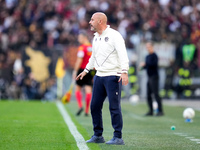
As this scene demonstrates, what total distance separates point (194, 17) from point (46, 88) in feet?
27.1

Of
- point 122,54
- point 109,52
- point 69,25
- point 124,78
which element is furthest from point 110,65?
point 69,25

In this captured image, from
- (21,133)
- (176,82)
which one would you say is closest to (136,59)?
(176,82)

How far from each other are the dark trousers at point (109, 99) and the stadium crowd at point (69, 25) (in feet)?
55.6

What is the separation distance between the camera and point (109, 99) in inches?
295

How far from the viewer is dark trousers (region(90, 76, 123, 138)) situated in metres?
7.43

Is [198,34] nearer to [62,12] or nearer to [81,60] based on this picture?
[62,12]

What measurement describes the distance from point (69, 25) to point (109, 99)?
19103 millimetres

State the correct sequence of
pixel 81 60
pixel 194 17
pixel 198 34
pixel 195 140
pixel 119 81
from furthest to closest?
pixel 194 17 → pixel 198 34 → pixel 81 60 → pixel 195 140 → pixel 119 81

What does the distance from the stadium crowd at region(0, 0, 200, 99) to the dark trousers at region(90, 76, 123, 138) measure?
55.6ft

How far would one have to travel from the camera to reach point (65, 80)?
25.1 meters

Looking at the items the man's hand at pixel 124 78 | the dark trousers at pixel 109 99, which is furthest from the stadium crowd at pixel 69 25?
the man's hand at pixel 124 78

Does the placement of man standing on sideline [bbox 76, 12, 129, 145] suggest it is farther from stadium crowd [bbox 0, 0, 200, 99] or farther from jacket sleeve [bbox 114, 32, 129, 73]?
stadium crowd [bbox 0, 0, 200, 99]

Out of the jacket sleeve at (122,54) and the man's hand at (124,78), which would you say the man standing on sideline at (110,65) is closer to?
the jacket sleeve at (122,54)

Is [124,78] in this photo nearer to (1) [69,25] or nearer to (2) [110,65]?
(2) [110,65]
